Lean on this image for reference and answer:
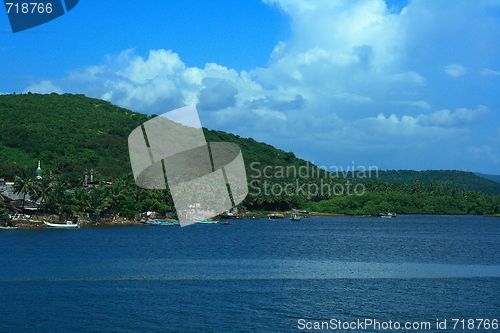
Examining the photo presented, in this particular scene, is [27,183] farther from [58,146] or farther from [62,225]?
[58,146]

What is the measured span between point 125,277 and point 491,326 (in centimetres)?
2734

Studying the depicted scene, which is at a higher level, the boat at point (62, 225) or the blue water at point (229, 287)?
the boat at point (62, 225)

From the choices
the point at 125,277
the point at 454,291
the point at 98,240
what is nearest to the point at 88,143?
the point at 98,240

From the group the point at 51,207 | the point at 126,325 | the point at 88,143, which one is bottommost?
the point at 126,325

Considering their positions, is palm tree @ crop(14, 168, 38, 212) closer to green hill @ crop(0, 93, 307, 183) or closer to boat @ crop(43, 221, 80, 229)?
boat @ crop(43, 221, 80, 229)

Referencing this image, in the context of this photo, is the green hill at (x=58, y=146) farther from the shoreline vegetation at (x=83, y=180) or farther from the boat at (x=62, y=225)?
the boat at (x=62, y=225)

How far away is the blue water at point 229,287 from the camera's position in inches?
1164

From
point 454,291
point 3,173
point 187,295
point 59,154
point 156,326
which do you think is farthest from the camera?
point 59,154

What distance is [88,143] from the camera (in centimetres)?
18288

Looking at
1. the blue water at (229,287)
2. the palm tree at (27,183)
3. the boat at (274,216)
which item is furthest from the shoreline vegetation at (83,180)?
the blue water at (229,287)

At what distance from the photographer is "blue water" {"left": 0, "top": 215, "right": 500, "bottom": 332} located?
1164 inches

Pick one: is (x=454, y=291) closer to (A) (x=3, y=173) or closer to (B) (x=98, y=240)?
(B) (x=98, y=240)

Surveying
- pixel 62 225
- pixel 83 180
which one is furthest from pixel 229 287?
pixel 83 180

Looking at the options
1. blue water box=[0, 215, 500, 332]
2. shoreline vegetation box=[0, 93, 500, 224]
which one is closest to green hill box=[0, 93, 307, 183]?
shoreline vegetation box=[0, 93, 500, 224]
